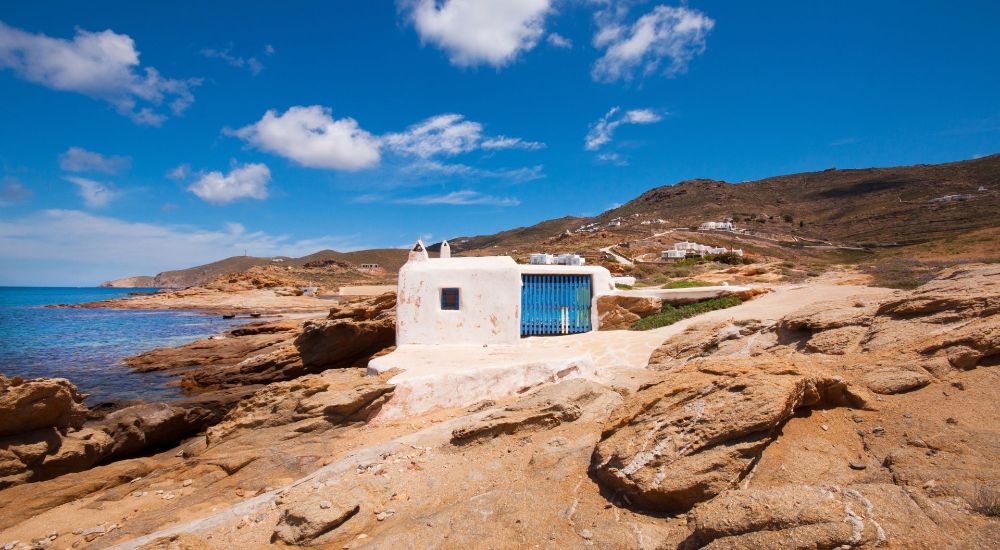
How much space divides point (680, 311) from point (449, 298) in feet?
21.6

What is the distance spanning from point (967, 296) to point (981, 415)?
263cm

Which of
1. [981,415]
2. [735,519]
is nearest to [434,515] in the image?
[735,519]

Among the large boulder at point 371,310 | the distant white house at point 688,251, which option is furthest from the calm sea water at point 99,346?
the distant white house at point 688,251

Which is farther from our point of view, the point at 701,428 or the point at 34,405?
the point at 34,405

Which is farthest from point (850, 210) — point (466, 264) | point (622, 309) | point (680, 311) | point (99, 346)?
point (99, 346)

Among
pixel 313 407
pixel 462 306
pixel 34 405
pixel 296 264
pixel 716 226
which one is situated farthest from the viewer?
pixel 296 264

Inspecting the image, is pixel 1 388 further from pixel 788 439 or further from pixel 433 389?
pixel 788 439

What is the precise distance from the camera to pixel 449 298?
1326 cm

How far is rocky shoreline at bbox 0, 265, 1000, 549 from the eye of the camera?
341 cm

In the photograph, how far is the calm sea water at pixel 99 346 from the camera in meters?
16.1

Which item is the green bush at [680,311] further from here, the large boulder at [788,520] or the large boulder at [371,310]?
the large boulder at [788,520]

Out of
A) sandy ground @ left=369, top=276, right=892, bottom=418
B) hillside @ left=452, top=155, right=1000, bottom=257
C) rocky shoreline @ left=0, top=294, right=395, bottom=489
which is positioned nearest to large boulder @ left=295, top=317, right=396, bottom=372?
rocky shoreline @ left=0, top=294, right=395, bottom=489

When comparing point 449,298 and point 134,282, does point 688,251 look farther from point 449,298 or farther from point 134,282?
point 134,282

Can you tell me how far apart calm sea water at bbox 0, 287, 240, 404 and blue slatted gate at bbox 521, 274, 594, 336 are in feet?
37.3
